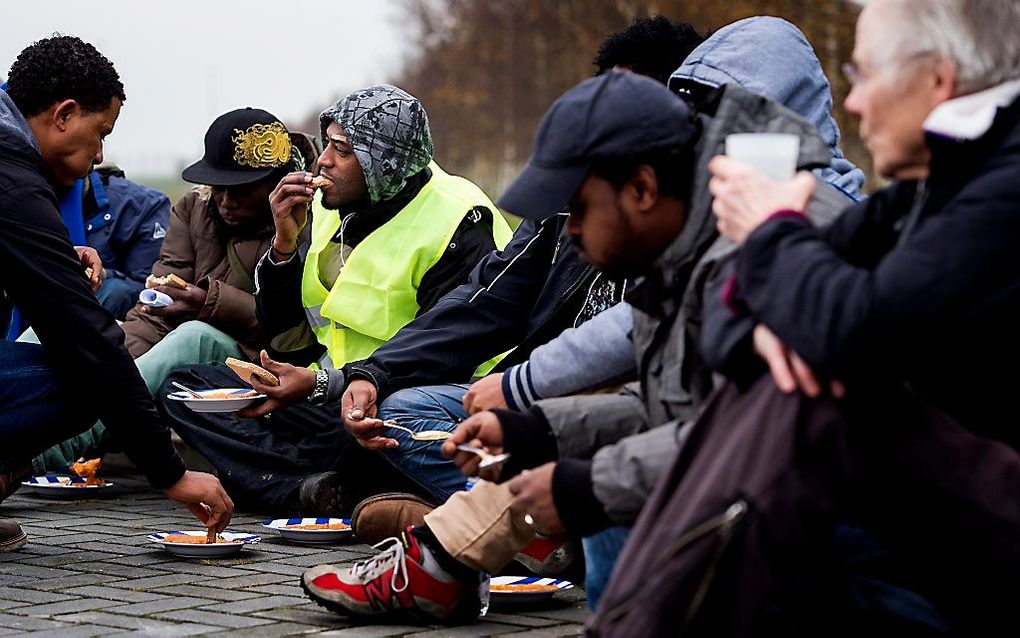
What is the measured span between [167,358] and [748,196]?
460cm

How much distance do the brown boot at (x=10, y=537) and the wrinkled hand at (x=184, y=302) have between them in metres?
1.70

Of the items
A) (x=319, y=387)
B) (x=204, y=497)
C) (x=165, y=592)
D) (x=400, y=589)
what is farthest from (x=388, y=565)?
(x=319, y=387)

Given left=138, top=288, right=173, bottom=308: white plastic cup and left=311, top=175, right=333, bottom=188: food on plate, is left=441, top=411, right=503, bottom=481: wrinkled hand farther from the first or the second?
left=138, top=288, right=173, bottom=308: white plastic cup

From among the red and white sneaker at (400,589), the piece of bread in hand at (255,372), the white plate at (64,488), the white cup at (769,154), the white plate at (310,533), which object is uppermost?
the white cup at (769,154)

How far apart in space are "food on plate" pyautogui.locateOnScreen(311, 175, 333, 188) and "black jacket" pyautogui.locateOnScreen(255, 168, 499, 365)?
15cm

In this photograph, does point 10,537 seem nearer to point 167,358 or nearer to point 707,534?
point 167,358

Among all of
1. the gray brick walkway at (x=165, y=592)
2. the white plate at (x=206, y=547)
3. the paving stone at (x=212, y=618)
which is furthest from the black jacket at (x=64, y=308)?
the paving stone at (x=212, y=618)

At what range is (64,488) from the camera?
7324 millimetres

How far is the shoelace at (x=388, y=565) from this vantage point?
4.32 metres

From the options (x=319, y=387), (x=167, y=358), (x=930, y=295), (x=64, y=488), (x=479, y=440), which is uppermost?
(x=930, y=295)

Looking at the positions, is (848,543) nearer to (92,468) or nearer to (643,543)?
(643,543)

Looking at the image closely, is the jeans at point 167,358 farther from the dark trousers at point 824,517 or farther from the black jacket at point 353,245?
the dark trousers at point 824,517

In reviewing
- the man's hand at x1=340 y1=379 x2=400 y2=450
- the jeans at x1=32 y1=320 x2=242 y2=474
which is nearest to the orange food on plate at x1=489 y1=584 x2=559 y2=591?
the man's hand at x1=340 y1=379 x2=400 y2=450

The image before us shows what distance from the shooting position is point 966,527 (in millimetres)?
2658
